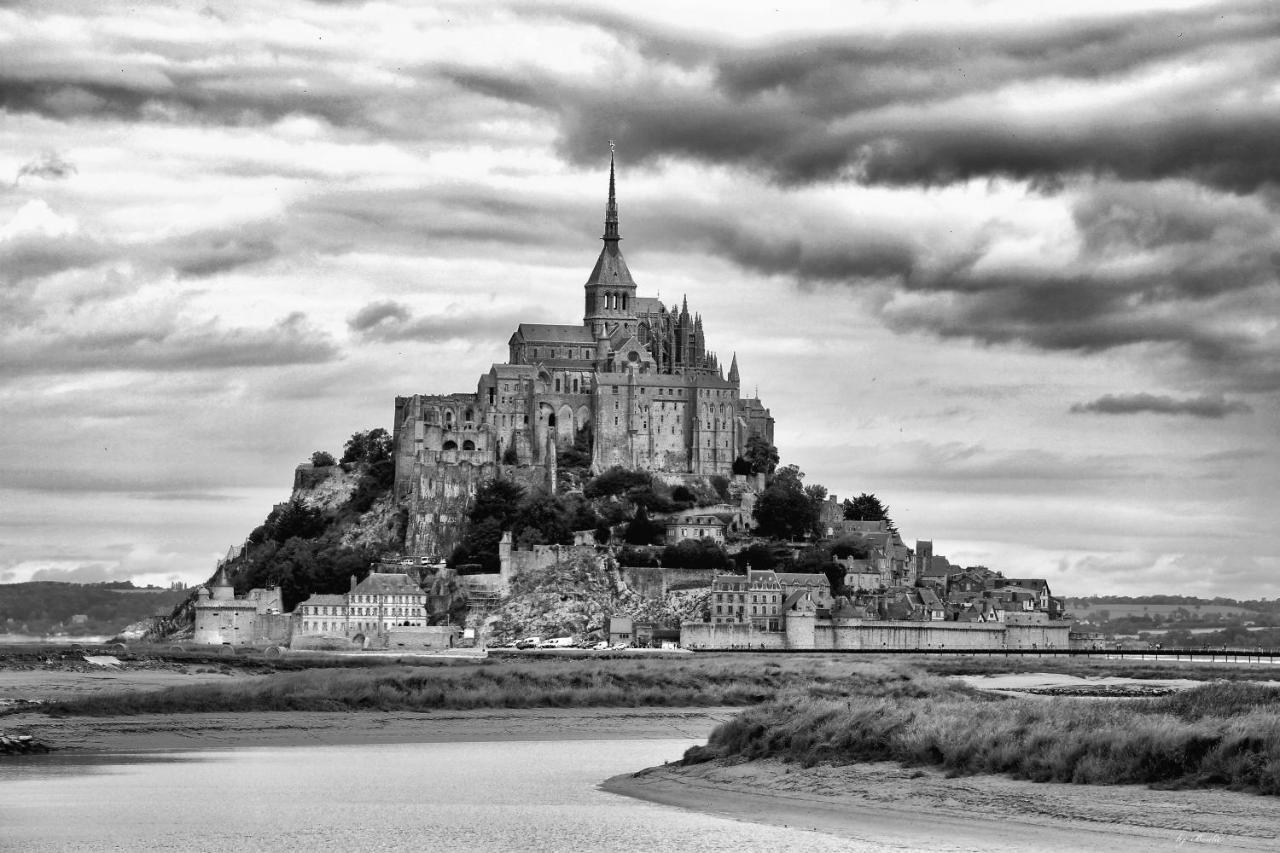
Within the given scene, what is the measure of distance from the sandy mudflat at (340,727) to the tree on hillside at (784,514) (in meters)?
74.9

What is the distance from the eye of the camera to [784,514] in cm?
13388

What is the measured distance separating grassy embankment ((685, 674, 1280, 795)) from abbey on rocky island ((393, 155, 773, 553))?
93805 mm

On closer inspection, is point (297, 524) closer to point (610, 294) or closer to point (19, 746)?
point (610, 294)

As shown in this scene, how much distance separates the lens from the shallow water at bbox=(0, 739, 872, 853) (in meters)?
27.5

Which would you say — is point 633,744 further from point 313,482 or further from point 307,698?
point 313,482

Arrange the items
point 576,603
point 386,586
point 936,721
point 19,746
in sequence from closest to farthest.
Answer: point 936,721 → point 19,746 → point 576,603 → point 386,586

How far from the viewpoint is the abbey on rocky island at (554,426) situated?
13288 centimetres

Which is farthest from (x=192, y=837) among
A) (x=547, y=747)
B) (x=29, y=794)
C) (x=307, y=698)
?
(x=307, y=698)

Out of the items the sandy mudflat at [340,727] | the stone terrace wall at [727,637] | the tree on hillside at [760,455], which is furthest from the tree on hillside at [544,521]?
the sandy mudflat at [340,727]

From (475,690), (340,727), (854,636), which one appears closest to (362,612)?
(854,636)

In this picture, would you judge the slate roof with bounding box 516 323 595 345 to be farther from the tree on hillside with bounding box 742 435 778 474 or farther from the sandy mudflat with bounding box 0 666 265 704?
the sandy mudflat with bounding box 0 666 265 704

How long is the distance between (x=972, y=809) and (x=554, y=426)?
4448 inches

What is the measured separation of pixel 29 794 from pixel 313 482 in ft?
368

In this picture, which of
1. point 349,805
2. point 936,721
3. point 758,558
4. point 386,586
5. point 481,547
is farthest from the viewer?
point 758,558
